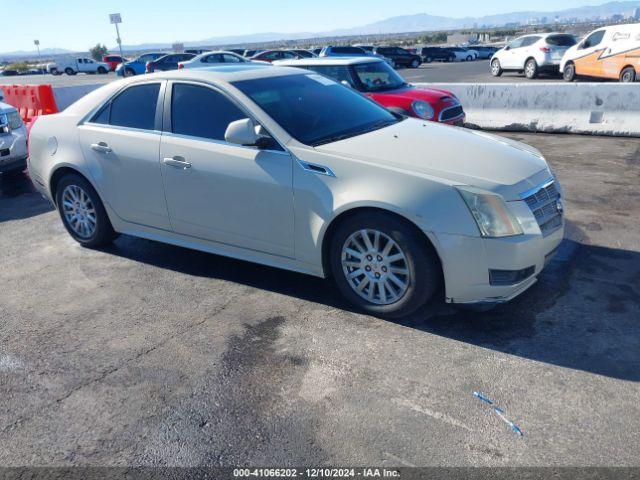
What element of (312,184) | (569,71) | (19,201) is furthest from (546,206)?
(569,71)

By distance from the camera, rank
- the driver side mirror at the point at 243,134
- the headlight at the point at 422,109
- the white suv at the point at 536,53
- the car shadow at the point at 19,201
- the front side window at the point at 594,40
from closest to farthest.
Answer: the driver side mirror at the point at 243,134 → the car shadow at the point at 19,201 → the headlight at the point at 422,109 → the front side window at the point at 594,40 → the white suv at the point at 536,53

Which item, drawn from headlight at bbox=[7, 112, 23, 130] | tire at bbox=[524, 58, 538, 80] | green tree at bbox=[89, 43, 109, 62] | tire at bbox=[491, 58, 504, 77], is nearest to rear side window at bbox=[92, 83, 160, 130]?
headlight at bbox=[7, 112, 23, 130]

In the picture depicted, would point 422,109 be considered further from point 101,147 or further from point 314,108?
point 101,147

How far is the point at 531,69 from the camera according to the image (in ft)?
72.7

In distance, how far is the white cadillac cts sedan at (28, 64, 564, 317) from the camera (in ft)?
12.2

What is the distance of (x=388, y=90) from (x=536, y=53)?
14709 mm

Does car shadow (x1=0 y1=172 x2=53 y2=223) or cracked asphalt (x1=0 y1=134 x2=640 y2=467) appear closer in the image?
cracked asphalt (x1=0 y1=134 x2=640 y2=467)

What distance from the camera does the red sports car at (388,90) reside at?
29.7ft

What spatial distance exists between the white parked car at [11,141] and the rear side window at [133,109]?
387 centimetres

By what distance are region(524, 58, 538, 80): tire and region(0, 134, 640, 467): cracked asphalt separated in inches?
732

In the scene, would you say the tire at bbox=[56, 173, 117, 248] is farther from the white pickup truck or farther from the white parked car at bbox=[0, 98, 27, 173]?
the white pickup truck

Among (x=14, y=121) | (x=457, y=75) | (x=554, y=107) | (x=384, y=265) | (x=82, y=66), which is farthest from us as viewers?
(x=82, y=66)

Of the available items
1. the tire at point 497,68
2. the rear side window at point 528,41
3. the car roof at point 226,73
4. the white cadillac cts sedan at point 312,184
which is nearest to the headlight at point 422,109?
the white cadillac cts sedan at point 312,184

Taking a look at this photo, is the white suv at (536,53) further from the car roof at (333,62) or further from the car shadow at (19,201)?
A: the car shadow at (19,201)
